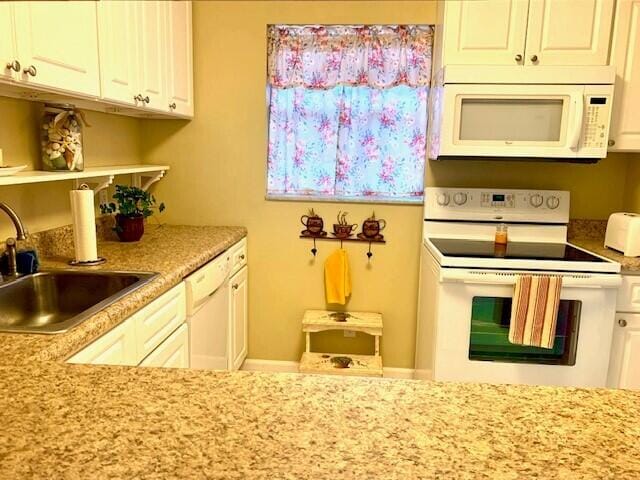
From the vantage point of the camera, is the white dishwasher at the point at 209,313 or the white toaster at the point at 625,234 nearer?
the white dishwasher at the point at 209,313

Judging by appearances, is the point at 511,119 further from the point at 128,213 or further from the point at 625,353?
the point at 128,213

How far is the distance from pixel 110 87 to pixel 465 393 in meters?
1.73

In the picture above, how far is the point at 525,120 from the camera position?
7.86 feet

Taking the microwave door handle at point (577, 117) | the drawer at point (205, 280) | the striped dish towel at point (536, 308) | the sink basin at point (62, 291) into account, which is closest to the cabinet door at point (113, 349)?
the sink basin at point (62, 291)

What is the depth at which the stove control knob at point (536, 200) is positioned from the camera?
280 cm

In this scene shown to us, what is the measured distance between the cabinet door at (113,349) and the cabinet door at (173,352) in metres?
0.12

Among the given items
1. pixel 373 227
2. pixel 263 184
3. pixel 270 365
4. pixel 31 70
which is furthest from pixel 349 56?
pixel 270 365

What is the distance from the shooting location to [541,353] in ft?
7.53

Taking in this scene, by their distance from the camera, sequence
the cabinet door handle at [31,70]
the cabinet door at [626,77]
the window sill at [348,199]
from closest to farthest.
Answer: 1. the cabinet door handle at [31,70]
2. the cabinet door at [626,77]
3. the window sill at [348,199]

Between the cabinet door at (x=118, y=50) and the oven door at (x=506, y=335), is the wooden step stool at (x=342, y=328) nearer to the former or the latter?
the oven door at (x=506, y=335)

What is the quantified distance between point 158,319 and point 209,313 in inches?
23.9

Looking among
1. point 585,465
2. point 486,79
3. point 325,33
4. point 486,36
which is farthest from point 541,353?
point 325,33

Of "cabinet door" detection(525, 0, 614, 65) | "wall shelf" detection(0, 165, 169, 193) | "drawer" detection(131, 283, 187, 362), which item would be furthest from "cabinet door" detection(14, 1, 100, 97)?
"cabinet door" detection(525, 0, 614, 65)

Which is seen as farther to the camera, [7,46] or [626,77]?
[626,77]
